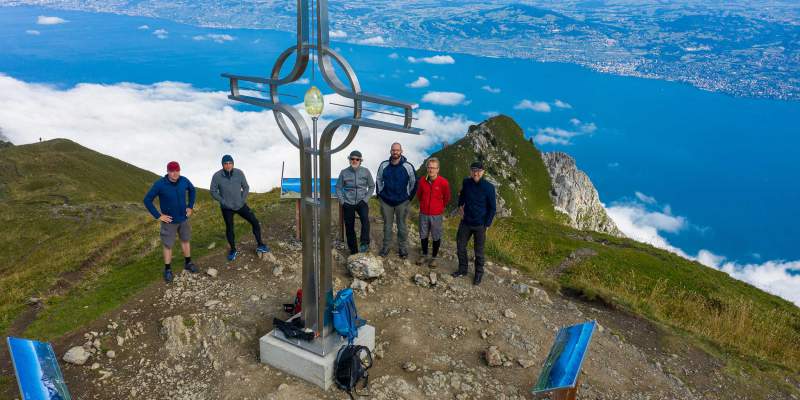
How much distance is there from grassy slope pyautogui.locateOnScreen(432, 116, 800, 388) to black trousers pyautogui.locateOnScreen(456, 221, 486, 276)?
2455 mm

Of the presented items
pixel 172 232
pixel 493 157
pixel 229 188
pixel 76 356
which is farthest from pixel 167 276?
pixel 493 157

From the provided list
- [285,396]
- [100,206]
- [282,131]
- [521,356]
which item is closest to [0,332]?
[285,396]

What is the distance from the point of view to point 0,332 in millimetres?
9617

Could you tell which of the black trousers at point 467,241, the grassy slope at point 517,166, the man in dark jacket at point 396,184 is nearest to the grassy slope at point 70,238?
the man in dark jacket at point 396,184

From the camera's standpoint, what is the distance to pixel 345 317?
25.6ft

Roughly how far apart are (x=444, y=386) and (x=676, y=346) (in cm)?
550

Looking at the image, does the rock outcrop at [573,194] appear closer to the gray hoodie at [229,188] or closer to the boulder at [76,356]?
the gray hoodie at [229,188]

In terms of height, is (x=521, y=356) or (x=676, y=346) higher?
(x=521, y=356)

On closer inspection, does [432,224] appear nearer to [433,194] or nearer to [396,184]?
[433,194]

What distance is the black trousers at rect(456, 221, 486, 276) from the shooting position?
10664mm

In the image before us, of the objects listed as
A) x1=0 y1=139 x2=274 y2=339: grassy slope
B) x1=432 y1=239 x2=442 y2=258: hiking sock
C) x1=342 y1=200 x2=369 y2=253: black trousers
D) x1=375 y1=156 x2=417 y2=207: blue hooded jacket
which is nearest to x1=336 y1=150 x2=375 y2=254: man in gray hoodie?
x1=342 y1=200 x2=369 y2=253: black trousers

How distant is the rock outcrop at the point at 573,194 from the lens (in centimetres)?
7800

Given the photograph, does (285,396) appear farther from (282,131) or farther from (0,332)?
(0,332)

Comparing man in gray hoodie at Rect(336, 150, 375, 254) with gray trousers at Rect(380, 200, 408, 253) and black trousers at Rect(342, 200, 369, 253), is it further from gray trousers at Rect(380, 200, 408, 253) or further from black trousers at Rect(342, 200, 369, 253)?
gray trousers at Rect(380, 200, 408, 253)
